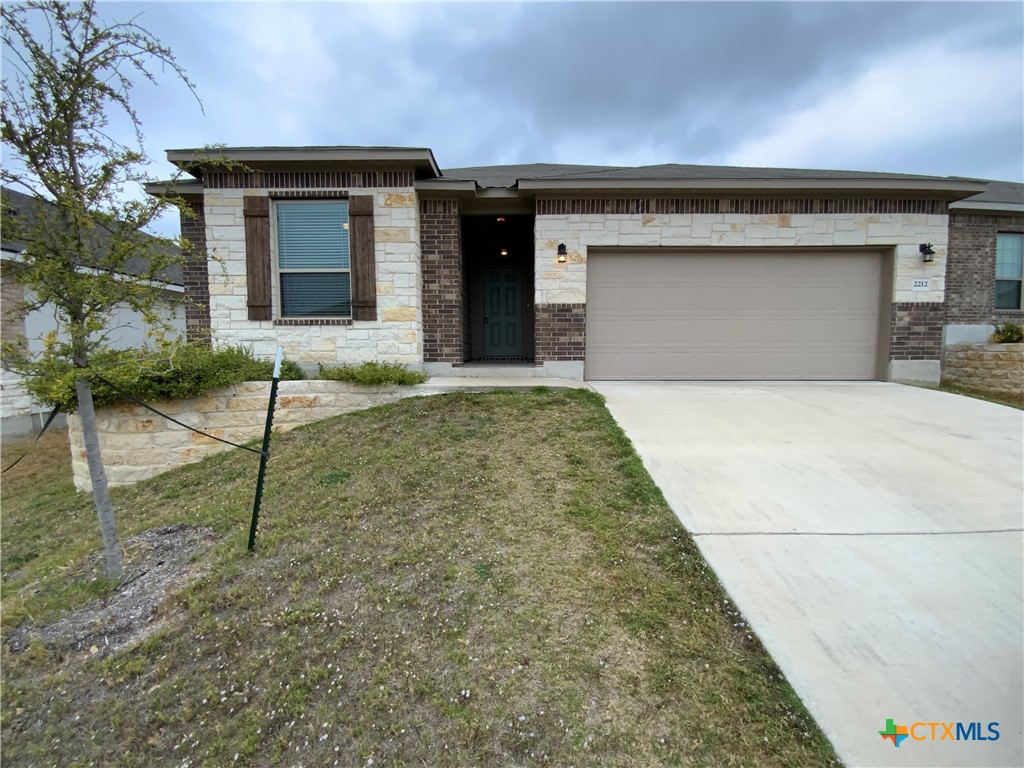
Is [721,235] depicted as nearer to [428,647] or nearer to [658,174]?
[658,174]

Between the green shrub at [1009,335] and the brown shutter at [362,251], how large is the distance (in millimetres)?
10600

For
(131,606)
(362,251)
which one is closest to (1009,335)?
(362,251)

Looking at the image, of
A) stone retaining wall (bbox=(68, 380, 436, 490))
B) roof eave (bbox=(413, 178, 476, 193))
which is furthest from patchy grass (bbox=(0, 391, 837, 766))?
roof eave (bbox=(413, 178, 476, 193))

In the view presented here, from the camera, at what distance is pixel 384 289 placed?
278 inches

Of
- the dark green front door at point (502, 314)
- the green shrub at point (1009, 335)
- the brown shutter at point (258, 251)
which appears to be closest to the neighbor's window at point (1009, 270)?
the green shrub at point (1009, 335)

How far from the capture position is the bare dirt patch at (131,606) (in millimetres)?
2557

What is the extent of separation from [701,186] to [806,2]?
240cm

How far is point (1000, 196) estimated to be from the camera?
931 cm

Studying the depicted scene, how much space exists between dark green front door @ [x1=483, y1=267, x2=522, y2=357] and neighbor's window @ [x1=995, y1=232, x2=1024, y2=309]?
355 inches

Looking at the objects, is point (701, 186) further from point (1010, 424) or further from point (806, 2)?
point (1010, 424)

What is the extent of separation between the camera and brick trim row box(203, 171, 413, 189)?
22.5ft

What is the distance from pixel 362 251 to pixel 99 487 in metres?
4.72

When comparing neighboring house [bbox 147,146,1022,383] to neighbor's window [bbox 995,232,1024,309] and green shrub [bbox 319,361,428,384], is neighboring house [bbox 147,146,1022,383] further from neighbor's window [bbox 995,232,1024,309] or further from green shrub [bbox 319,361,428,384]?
neighbor's window [bbox 995,232,1024,309]

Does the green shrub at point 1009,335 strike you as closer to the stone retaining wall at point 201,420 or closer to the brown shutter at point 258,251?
the stone retaining wall at point 201,420
